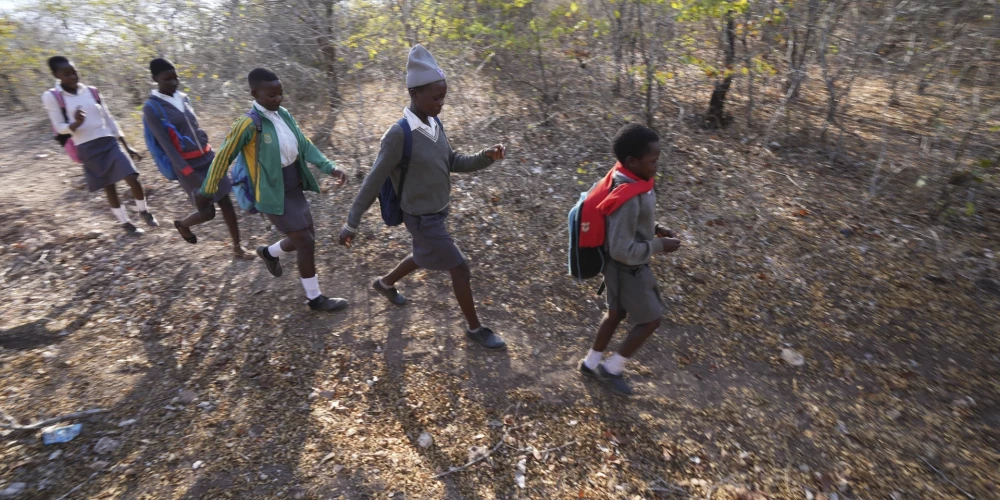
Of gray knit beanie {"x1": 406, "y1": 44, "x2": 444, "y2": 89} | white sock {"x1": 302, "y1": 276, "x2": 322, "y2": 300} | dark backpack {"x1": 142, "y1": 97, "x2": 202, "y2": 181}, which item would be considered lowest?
white sock {"x1": 302, "y1": 276, "x2": 322, "y2": 300}

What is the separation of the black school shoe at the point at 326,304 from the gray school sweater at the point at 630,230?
225cm

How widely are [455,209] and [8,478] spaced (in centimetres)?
373

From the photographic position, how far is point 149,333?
3.79 meters

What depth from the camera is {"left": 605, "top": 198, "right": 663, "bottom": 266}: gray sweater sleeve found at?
2633 millimetres

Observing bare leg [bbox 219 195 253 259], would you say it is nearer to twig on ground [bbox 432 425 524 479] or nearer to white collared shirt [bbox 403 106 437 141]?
white collared shirt [bbox 403 106 437 141]

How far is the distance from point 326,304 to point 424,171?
154 cm

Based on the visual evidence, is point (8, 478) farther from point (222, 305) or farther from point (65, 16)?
point (65, 16)

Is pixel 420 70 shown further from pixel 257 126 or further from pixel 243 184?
pixel 243 184

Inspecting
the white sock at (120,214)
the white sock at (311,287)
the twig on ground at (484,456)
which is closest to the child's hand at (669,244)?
the twig on ground at (484,456)

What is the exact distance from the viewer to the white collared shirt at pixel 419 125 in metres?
2.97

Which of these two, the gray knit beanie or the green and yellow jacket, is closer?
the gray knit beanie

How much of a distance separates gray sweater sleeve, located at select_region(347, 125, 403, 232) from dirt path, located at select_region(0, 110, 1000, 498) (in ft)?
3.56

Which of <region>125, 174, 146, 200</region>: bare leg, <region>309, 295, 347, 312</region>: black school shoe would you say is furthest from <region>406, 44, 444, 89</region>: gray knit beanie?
<region>125, 174, 146, 200</region>: bare leg

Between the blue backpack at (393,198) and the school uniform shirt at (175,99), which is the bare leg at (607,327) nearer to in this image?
the blue backpack at (393,198)
